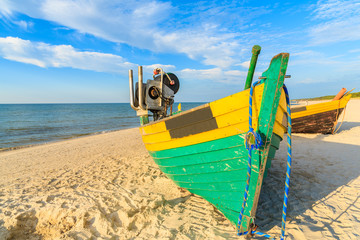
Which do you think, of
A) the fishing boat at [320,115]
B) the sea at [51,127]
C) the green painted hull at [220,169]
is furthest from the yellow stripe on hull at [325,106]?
the sea at [51,127]

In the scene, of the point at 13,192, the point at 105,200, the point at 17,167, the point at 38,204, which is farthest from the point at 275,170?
the point at 17,167

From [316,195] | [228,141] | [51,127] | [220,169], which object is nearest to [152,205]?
[220,169]

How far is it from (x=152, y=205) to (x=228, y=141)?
6.54 feet

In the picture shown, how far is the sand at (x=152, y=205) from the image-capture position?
265 cm

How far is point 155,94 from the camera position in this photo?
4746mm

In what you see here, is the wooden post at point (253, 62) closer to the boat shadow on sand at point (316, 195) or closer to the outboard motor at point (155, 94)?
the outboard motor at point (155, 94)

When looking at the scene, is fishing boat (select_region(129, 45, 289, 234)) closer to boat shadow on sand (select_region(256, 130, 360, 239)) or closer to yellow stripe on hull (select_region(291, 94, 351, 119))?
boat shadow on sand (select_region(256, 130, 360, 239))

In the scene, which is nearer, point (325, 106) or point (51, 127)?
point (325, 106)

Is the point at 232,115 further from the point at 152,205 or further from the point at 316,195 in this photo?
the point at 316,195

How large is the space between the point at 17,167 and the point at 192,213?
6572mm

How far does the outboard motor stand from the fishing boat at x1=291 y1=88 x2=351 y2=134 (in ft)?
22.8

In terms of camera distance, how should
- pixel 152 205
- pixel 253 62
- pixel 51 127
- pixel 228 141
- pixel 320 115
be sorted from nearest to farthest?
pixel 228 141, pixel 253 62, pixel 152 205, pixel 320 115, pixel 51 127

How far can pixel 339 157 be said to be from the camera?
17.9ft

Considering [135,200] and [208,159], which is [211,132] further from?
[135,200]
